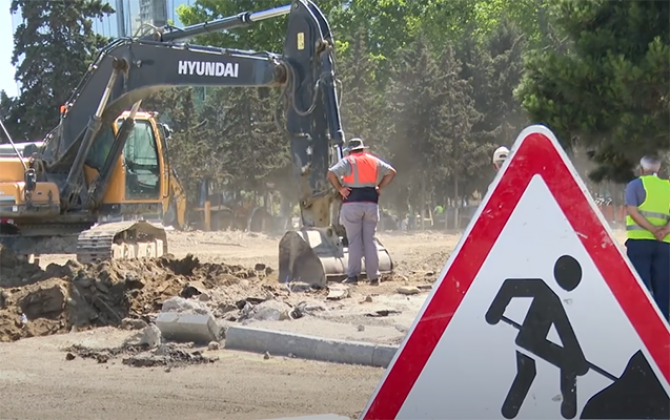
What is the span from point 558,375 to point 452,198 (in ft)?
150

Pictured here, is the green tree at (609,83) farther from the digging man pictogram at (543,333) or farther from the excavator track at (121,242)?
the digging man pictogram at (543,333)

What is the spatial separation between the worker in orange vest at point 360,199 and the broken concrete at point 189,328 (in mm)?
3425

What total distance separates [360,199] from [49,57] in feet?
99.6

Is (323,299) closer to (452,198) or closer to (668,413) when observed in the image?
(668,413)

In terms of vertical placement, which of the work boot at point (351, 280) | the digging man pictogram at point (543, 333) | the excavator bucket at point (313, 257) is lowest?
the work boot at point (351, 280)

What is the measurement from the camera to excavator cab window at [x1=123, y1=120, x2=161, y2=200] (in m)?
16.0

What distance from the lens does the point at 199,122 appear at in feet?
151

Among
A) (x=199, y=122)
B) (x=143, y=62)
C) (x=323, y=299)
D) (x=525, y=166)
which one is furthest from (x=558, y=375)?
(x=199, y=122)

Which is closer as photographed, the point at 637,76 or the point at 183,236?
the point at 637,76

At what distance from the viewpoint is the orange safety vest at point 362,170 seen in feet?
40.3

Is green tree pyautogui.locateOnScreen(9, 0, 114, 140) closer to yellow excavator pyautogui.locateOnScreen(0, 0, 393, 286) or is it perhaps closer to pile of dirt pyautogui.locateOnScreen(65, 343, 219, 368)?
yellow excavator pyautogui.locateOnScreen(0, 0, 393, 286)

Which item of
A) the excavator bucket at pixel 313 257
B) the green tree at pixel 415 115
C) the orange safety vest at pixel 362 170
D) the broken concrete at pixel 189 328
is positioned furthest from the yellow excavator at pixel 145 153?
the green tree at pixel 415 115

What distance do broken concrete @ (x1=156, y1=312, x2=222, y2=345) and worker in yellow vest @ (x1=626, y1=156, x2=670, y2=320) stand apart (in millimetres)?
3973

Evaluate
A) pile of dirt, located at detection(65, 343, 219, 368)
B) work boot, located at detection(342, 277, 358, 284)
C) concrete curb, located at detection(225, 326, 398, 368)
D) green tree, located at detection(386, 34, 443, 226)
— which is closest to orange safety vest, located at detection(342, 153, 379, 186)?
work boot, located at detection(342, 277, 358, 284)
